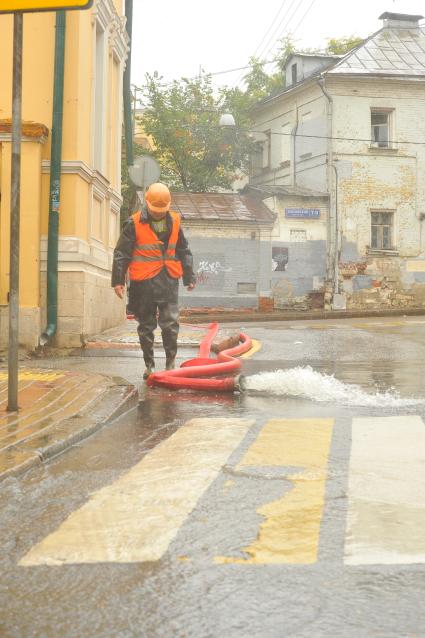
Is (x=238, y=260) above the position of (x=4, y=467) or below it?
above

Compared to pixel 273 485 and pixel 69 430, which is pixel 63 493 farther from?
pixel 69 430

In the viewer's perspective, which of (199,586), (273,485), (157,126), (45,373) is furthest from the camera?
(157,126)

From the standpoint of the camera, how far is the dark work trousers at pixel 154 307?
27.3 feet

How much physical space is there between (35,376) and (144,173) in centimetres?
825

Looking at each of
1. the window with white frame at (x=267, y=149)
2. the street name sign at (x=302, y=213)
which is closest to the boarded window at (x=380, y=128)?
the street name sign at (x=302, y=213)

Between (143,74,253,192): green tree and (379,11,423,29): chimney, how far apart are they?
732 centimetres

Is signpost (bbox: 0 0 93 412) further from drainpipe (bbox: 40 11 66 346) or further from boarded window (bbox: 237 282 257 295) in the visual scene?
boarded window (bbox: 237 282 257 295)

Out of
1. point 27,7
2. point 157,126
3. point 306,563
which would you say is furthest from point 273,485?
point 157,126

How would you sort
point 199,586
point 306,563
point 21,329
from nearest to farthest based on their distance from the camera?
point 199,586, point 306,563, point 21,329

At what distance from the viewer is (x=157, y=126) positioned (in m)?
40.2

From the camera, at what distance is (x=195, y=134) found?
40625 millimetres

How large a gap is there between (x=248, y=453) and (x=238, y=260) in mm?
29183

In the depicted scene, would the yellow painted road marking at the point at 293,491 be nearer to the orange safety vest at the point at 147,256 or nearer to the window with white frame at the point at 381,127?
the orange safety vest at the point at 147,256

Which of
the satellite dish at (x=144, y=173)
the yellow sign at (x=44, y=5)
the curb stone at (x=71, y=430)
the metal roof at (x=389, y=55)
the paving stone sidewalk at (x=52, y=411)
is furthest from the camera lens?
the metal roof at (x=389, y=55)
